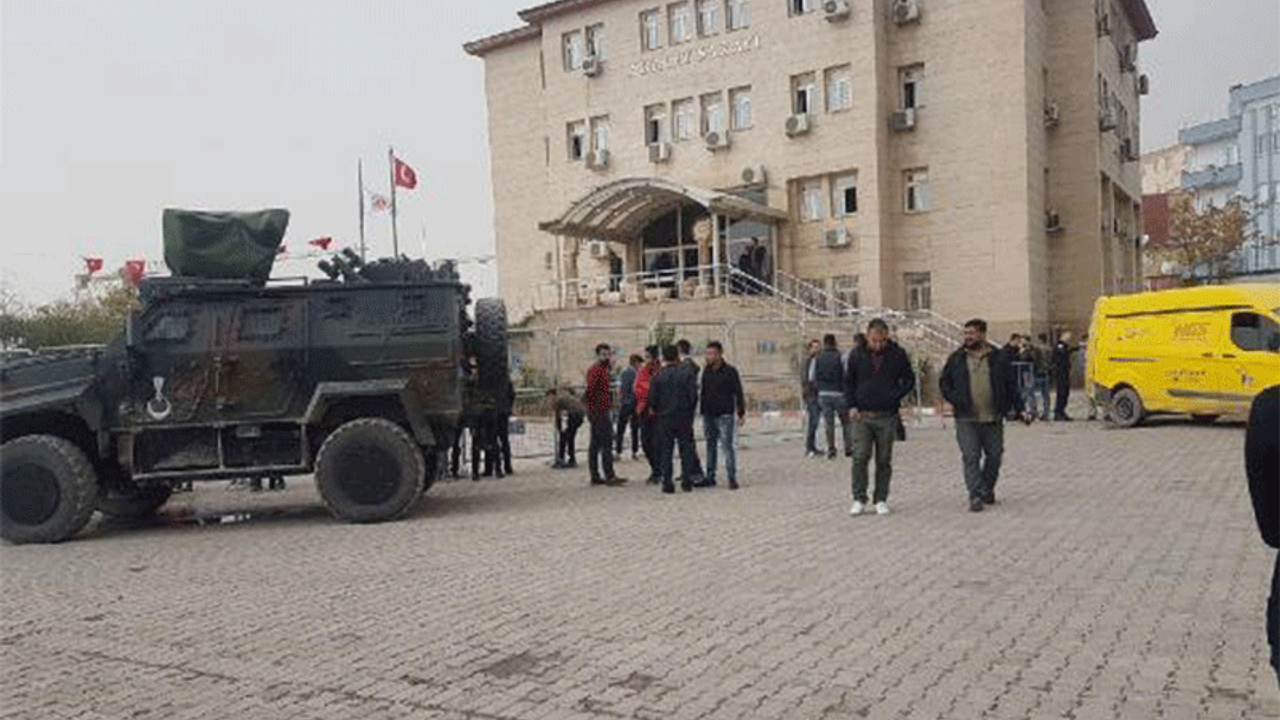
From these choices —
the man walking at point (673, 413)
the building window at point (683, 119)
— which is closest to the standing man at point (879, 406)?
the man walking at point (673, 413)

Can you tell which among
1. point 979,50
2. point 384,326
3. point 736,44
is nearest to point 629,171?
point 736,44

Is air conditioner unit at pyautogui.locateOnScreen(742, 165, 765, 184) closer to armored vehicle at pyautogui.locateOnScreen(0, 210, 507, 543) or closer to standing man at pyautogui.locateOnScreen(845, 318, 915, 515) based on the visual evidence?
armored vehicle at pyautogui.locateOnScreen(0, 210, 507, 543)

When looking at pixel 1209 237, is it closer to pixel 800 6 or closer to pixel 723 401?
pixel 800 6

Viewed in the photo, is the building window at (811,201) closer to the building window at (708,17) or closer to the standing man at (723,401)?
the building window at (708,17)

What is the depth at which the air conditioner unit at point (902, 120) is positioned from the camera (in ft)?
102

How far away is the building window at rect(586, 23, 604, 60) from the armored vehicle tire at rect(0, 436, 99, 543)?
94.9 ft

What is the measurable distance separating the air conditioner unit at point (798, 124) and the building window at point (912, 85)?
2.91 metres

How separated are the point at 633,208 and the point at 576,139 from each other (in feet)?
18.2

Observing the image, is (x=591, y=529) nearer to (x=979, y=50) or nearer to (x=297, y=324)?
(x=297, y=324)

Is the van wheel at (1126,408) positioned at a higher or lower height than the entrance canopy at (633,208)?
lower

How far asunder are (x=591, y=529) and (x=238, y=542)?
3311mm

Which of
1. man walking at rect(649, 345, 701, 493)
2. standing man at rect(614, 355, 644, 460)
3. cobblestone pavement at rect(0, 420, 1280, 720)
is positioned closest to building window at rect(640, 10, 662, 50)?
standing man at rect(614, 355, 644, 460)

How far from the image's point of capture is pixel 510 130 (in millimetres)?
41125

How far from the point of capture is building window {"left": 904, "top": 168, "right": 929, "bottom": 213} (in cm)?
3138
